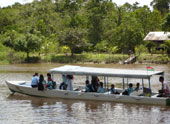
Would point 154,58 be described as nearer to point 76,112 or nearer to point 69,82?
point 69,82

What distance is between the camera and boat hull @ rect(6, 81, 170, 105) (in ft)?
55.3

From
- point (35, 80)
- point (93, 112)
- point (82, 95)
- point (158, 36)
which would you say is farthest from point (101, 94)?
point (158, 36)

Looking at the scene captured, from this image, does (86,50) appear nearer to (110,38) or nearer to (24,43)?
(110,38)

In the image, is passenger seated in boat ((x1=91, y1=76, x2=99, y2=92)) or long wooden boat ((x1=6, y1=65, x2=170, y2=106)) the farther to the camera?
passenger seated in boat ((x1=91, y1=76, x2=99, y2=92))

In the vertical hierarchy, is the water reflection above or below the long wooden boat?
below

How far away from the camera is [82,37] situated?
151 feet

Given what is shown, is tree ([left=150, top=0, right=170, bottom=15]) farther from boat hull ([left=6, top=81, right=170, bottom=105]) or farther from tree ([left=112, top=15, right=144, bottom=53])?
boat hull ([left=6, top=81, right=170, bottom=105])

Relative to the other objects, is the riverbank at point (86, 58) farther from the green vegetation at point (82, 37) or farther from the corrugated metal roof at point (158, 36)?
the corrugated metal roof at point (158, 36)

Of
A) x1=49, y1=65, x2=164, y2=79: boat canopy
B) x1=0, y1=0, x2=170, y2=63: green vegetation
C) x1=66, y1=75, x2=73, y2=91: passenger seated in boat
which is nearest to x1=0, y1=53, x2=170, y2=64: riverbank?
x1=0, y1=0, x2=170, y2=63: green vegetation

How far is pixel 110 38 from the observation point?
50844 mm

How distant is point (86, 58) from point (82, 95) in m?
26.4

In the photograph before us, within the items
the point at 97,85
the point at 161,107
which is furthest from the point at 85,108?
the point at 161,107

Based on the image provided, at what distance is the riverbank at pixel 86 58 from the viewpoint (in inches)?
1660

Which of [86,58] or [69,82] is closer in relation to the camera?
[69,82]
